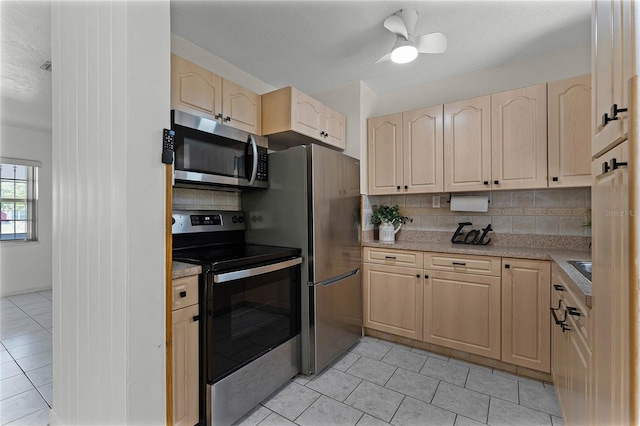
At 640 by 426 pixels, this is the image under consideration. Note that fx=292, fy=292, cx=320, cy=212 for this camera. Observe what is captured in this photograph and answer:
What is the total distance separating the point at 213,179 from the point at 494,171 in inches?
88.0

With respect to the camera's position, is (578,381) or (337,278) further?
(337,278)

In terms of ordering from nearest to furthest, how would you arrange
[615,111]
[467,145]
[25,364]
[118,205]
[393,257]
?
[615,111]
[118,205]
[25,364]
[467,145]
[393,257]

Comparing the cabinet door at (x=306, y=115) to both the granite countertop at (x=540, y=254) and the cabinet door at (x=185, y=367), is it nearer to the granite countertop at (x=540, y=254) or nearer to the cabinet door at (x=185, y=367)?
the granite countertop at (x=540, y=254)

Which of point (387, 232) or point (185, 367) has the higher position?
point (387, 232)

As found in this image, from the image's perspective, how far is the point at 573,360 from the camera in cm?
128

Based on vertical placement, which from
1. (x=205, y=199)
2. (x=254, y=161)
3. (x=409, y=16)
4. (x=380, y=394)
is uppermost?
(x=409, y=16)

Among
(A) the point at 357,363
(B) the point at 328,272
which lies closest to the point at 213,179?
(B) the point at 328,272

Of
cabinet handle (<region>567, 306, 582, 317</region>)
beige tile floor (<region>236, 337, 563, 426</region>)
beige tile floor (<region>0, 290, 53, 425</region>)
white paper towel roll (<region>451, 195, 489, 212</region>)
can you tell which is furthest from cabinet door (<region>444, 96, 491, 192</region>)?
beige tile floor (<region>0, 290, 53, 425</region>)

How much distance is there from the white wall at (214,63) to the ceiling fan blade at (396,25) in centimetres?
139

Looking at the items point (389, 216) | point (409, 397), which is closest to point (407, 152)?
point (389, 216)

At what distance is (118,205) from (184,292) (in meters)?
0.56

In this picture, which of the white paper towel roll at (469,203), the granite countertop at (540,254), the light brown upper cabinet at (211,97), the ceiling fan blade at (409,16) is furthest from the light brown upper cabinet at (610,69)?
the light brown upper cabinet at (211,97)

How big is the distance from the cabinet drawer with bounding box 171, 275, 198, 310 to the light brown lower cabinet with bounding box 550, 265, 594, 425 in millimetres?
1640

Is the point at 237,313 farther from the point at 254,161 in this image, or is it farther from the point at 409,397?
the point at 409,397
